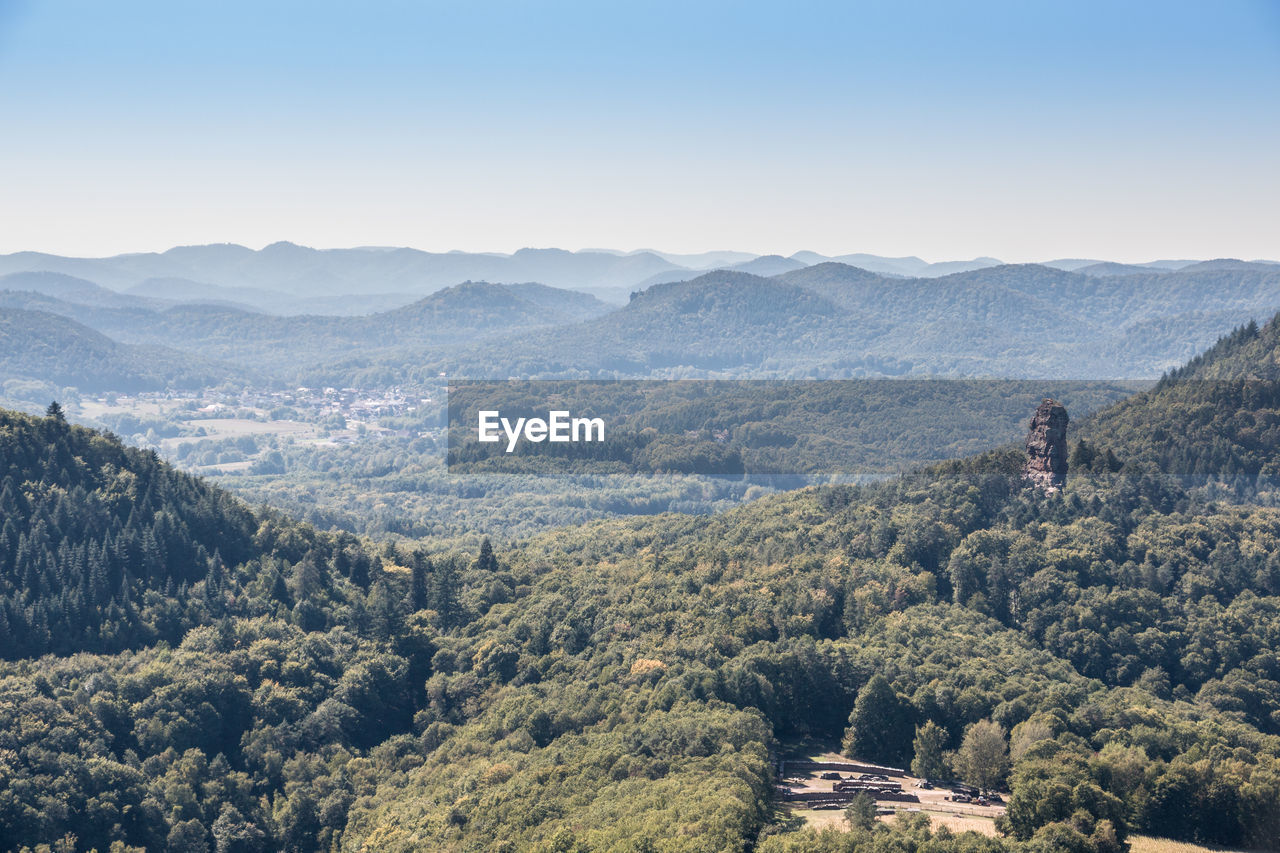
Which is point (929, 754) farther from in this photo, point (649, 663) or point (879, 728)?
point (649, 663)

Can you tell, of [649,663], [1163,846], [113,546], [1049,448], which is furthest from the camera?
[1049,448]

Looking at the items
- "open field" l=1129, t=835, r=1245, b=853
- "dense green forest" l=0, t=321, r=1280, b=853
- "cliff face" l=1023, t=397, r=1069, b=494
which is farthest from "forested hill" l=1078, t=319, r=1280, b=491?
"open field" l=1129, t=835, r=1245, b=853

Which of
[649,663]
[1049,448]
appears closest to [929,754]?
[649,663]

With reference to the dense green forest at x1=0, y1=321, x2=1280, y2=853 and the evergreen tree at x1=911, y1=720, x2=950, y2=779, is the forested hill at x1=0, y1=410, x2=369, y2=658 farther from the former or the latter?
the evergreen tree at x1=911, y1=720, x2=950, y2=779

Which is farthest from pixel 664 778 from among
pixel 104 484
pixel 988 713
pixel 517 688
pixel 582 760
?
pixel 104 484

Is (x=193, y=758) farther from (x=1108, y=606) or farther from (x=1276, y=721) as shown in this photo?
(x=1276, y=721)

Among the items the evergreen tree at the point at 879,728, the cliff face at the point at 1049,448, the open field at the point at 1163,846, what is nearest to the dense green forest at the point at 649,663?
the evergreen tree at the point at 879,728
